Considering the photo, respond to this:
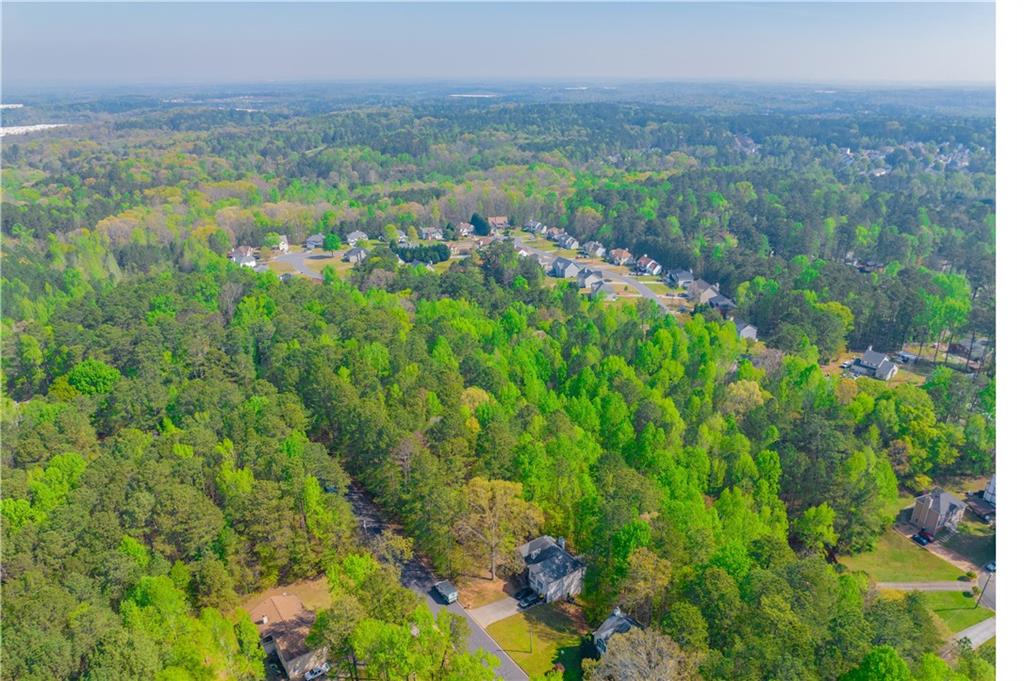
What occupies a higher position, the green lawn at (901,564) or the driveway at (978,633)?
the green lawn at (901,564)

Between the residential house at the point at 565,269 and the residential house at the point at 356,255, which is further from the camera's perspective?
the residential house at the point at 356,255

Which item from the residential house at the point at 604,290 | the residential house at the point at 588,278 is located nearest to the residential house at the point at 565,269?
the residential house at the point at 588,278

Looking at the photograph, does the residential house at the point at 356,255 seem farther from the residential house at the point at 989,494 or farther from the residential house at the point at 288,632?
the residential house at the point at 989,494

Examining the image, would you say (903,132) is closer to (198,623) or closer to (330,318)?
(330,318)

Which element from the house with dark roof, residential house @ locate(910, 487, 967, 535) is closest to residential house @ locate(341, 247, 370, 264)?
the house with dark roof

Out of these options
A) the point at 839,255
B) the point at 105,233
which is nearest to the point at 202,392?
the point at 105,233

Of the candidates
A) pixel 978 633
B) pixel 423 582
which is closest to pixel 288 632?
pixel 423 582
